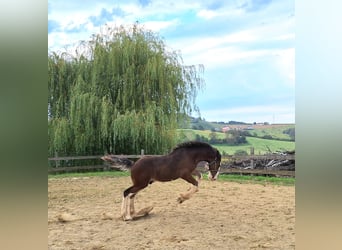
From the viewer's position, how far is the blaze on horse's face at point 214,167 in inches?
137

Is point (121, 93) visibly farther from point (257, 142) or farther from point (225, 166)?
point (257, 142)

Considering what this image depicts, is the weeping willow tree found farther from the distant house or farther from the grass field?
the distant house

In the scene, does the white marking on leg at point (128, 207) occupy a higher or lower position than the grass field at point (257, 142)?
lower

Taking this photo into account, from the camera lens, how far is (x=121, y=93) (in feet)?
11.8

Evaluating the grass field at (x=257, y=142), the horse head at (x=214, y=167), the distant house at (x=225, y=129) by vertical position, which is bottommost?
the horse head at (x=214, y=167)

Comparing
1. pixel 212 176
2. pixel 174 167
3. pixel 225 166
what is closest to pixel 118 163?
pixel 174 167

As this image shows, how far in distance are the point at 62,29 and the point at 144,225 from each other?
176 centimetres

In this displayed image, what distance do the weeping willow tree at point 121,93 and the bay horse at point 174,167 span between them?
0.10 m

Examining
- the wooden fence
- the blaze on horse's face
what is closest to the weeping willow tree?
the wooden fence

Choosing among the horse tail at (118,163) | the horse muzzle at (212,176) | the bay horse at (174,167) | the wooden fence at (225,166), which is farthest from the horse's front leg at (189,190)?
the horse tail at (118,163)

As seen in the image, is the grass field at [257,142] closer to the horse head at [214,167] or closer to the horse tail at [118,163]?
the horse head at [214,167]

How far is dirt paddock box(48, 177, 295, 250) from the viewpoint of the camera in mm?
3357
